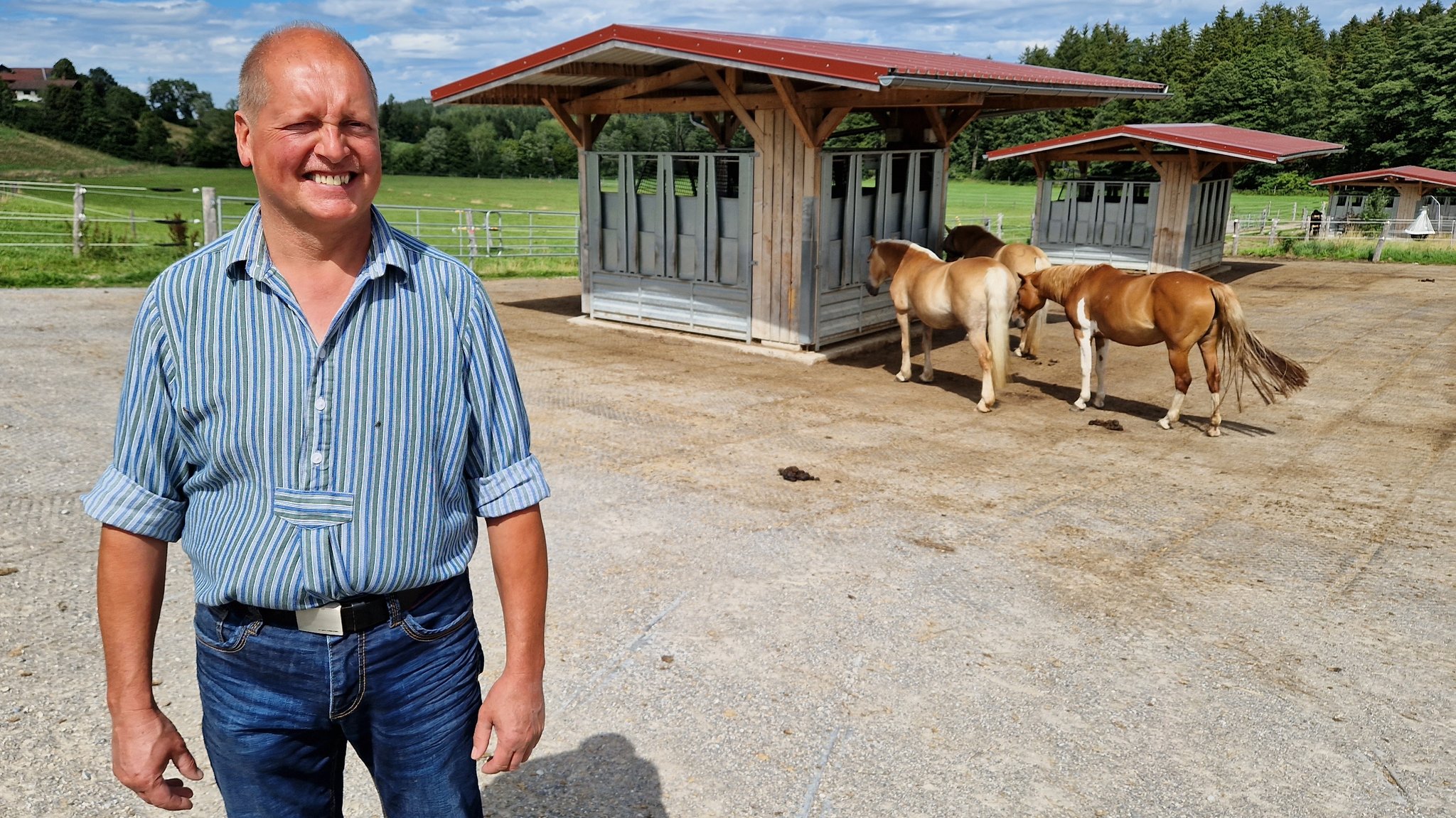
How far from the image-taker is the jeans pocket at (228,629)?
171 centimetres

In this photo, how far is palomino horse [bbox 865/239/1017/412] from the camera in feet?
29.5

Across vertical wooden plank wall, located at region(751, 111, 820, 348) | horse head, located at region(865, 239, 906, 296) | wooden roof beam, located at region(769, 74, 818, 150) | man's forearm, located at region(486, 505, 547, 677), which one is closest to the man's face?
man's forearm, located at region(486, 505, 547, 677)

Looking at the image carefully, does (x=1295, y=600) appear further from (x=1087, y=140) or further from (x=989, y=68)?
(x=1087, y=140)

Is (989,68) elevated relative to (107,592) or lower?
elevated

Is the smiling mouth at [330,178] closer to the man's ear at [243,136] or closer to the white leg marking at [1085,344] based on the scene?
the man's ear at [243,136]

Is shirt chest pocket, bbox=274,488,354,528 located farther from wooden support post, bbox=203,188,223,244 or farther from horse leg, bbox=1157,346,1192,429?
wooden support post, bbox=203,188,223,244

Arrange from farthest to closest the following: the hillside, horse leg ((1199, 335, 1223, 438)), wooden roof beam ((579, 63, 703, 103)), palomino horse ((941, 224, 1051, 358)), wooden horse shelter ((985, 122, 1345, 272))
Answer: the hillside, wooden horse shelter ((985, 122, 1345, 272)), wooden roof beam ((579, 63, 703, 103)), palomino horse ((941, 224, 1051, 358)), horse leg ((1199, 335, 1223, 438))

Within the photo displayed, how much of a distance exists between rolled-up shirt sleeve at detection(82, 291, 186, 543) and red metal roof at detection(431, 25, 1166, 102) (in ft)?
27.2

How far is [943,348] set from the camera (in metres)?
12.4

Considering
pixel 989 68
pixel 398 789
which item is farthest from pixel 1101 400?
pixel 398 789

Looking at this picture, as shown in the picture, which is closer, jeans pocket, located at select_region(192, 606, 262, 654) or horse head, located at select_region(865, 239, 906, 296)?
jeans pocket, located at select_region(192, 606, 262, 654)

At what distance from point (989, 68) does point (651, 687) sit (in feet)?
36.4

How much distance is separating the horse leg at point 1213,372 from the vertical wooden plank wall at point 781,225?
449cm

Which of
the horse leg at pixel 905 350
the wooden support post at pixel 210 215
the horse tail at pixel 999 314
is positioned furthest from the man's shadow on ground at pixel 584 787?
the wooden support post at pixel 210 215
